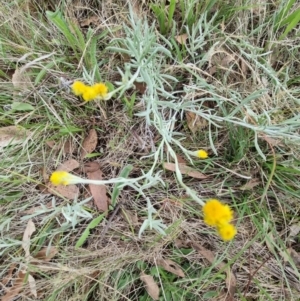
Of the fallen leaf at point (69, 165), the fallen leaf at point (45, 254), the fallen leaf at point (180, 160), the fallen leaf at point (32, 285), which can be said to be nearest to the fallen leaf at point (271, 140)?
the fallen leaf at point (180, 160)

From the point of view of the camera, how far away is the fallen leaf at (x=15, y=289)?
141 cm

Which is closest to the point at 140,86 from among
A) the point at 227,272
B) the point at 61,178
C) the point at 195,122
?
the point at 195,122

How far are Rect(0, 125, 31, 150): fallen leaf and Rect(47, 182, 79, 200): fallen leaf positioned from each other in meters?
0.19

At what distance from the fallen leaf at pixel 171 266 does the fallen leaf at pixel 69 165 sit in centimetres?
43

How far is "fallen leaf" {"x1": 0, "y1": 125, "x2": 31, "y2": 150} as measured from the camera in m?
1.47

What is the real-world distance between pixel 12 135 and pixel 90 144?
0.27 m

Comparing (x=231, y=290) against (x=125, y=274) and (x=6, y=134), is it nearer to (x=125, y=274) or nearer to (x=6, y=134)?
(x=125, y=274)

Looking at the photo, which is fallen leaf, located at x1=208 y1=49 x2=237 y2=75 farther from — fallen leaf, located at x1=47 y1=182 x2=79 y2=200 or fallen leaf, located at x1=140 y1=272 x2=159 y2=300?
fallen leaf, located at x1=140 y1=272 x2=159 y2=300

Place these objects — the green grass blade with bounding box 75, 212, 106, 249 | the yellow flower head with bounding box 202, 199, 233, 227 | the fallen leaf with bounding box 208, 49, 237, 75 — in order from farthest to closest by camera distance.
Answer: the fallen leaf with bounding box 208, 49, 237, 75 → the green grass blade with bounding box 75, 212, 106, 249 → the yellow flower head with bounding box 202, 199, 233, 227

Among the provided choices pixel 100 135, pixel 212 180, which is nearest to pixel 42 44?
pixel 100 135

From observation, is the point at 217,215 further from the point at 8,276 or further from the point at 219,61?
the point at 8,276

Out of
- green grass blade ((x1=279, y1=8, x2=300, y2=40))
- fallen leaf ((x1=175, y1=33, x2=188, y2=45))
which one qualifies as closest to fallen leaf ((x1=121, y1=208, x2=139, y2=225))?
fallen leaf ((x1=175, y1=33, x2=188, y2=45))

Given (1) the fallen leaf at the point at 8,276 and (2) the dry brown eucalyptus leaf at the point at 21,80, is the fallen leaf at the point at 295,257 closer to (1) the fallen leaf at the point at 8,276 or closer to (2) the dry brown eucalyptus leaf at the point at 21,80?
(1) the fallen leaf at the point at 8,276

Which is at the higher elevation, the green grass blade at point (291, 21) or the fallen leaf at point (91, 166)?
the green grass blade at point (291, 21)
